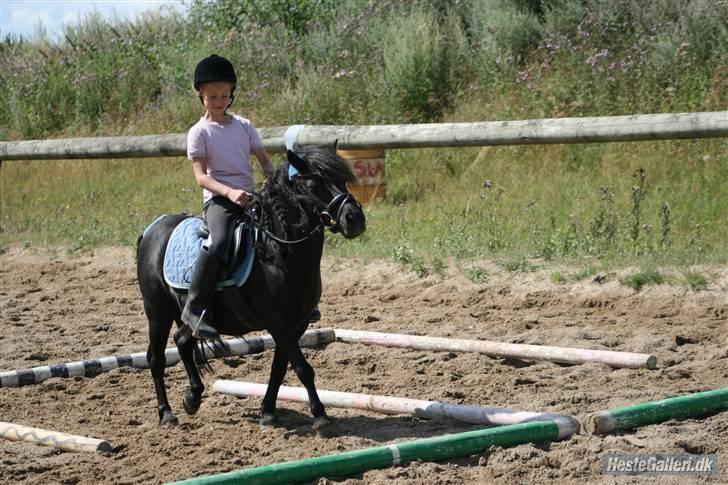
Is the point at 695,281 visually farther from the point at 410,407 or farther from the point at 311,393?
the point at 311,393

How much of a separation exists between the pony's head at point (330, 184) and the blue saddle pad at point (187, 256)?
1.80ft

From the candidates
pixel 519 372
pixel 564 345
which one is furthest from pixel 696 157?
pixel 519 372

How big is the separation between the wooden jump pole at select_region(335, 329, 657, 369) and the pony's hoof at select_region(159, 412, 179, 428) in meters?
1.96

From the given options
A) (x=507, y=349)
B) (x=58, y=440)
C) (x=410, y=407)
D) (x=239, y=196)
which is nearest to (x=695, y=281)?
(x=507, y=349)

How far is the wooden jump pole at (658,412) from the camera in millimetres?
5098

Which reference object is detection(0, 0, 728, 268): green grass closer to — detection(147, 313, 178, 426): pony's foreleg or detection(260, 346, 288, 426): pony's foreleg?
detection(260, 346, 288, 426): pony's foreleg

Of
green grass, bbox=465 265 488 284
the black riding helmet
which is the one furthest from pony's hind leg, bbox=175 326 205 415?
green grass, bbox=465 265 488 284

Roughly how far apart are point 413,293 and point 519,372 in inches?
120

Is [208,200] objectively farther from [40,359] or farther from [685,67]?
[685,67]

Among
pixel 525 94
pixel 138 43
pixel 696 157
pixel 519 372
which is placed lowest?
pixel 519 372

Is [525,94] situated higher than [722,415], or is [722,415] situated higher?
[525,94]

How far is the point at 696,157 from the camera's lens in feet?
38.9

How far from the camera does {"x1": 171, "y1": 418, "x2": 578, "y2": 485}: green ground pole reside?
4371 mm

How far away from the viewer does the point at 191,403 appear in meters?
6.23
